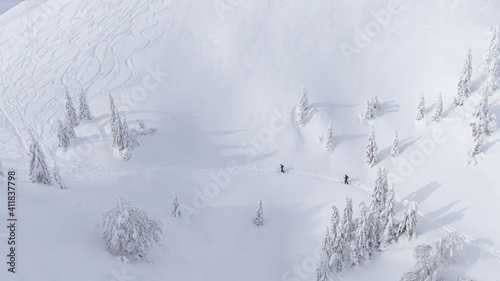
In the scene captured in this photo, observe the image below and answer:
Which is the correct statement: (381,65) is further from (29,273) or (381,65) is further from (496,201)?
(29,273)

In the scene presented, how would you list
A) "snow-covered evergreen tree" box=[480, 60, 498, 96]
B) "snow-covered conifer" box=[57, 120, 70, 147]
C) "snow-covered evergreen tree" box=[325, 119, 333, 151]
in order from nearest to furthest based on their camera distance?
"snow-covered conifer" box=[57, 120, 70, 147] < "snow-covered evergreen tree" box=[480, 60, 498, 96] < "snow-covered evergreen tree" box=[325, 119, 333, 151]

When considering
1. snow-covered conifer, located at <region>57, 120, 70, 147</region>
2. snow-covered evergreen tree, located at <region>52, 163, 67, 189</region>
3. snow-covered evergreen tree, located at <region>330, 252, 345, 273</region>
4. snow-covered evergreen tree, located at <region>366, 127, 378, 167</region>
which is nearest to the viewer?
snow-covered evergreen tree, located at <region>330, 252, 345, 273</region>

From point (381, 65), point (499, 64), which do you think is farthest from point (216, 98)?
point (499, 64)

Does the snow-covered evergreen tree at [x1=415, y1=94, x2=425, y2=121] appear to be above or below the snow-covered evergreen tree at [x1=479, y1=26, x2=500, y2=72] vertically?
below

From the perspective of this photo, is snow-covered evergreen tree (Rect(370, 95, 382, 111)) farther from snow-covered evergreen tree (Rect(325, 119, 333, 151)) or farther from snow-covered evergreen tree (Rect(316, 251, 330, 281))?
snow-covered evergreen tree (Rect(316, 251, 330, 281))

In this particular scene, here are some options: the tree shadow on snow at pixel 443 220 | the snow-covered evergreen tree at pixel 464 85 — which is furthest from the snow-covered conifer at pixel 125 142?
the snow-covered evergreen tree at pixel 464 85

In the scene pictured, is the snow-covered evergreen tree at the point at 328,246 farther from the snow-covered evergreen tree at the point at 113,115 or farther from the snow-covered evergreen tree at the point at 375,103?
the snow-covered evergreen tree at the point at 113,115

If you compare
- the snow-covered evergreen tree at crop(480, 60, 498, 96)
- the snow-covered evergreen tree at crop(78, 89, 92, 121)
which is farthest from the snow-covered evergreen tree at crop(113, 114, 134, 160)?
the snow-covered evergreen tree at crop(480, 60, 498, 96)
